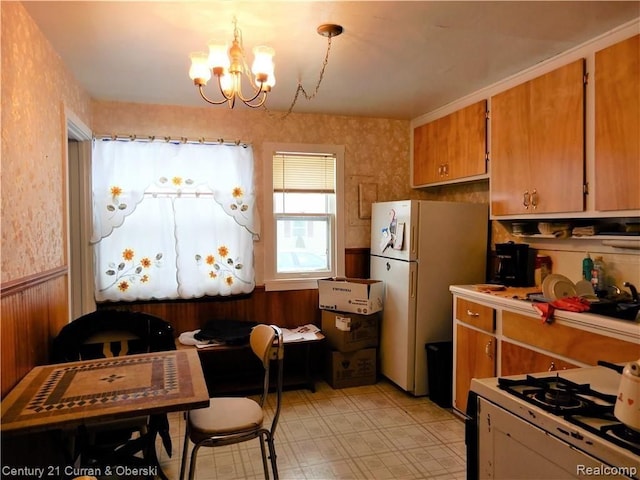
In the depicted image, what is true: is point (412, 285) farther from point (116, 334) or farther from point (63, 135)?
point (63, 135)

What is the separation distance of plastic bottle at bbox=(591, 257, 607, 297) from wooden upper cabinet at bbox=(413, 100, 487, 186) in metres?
1.04

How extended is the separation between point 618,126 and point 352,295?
7.35 feet

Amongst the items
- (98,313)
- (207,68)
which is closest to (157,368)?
(98,313)

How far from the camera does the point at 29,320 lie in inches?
82.9

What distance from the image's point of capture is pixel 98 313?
2.56m

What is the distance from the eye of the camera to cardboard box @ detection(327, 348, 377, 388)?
3.84m

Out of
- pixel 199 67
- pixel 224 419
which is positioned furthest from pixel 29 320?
pixel 199 67

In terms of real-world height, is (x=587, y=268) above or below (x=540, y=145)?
→ below

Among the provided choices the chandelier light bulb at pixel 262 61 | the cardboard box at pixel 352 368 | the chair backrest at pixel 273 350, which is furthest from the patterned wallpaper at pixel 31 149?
the cardboard box at pixel 352 368

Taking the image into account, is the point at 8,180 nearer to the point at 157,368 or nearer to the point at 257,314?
the point at 157,368

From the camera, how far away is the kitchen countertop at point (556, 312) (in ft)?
6.53

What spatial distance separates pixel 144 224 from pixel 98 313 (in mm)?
1261

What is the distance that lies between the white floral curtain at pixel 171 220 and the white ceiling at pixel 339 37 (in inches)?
23.1

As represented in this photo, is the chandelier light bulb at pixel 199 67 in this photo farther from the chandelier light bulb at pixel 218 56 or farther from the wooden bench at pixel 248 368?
the wooden bench at pixel 248 368
